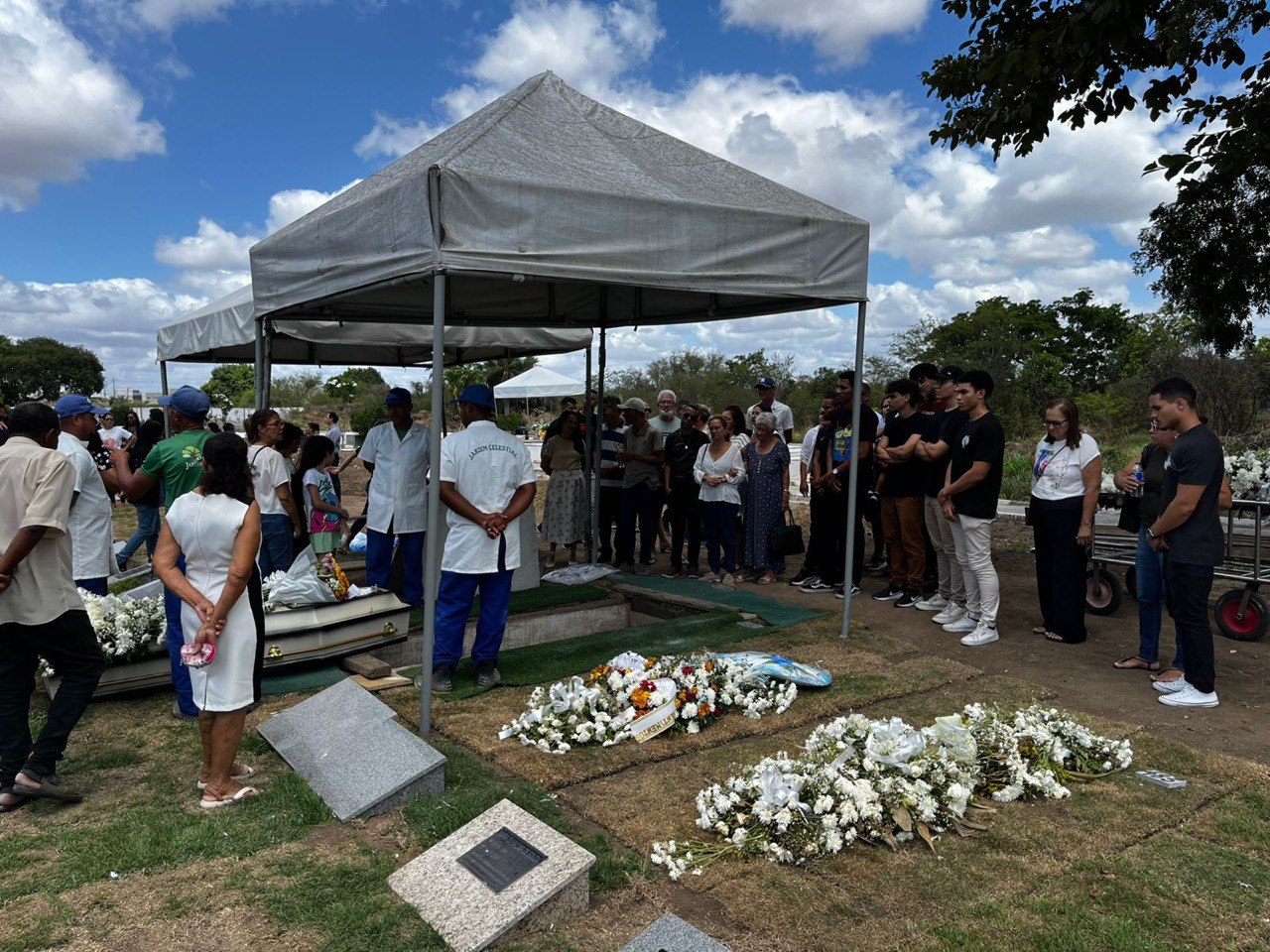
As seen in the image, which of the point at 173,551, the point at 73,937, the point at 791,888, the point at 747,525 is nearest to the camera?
the point at 73,937

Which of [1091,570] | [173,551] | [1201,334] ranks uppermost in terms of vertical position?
[1201,334]

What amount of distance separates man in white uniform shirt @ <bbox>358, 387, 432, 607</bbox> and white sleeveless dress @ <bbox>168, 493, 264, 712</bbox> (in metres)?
3.20

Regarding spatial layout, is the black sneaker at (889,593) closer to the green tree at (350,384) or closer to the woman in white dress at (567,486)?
the woman in white dress at (567,486)

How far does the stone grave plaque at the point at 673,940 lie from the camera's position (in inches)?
106

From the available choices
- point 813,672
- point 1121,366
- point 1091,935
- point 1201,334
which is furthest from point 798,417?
point 1091,935

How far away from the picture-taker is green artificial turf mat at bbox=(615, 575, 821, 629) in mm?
7621

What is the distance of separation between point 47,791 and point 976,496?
6215mm

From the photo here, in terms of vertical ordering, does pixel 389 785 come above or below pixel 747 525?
below

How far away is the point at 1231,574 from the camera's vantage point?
22.0 ft

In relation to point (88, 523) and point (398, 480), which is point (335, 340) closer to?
point (398, 480)

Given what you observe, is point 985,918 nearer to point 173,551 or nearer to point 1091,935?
point 1091,935

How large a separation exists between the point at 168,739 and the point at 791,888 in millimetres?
3636

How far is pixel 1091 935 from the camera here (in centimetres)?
301

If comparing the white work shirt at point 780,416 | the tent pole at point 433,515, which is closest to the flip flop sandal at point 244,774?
the tent pole at point 433,515
